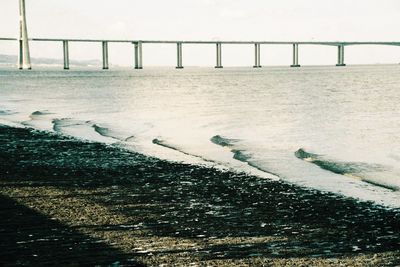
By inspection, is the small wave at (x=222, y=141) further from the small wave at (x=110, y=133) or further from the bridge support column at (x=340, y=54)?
the bridge support column at (x=340, y=54)

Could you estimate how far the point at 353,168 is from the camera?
12.0 meters

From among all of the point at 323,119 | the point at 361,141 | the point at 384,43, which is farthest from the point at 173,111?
the point at 384,43

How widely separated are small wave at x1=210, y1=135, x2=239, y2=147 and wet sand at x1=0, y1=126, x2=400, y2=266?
5.78 meters

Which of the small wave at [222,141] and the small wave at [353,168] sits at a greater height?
the small wave at [353,168]

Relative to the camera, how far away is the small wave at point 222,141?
16372 mm

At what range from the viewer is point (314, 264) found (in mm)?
5051

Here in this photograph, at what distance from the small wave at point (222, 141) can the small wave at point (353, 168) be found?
236 centimetres

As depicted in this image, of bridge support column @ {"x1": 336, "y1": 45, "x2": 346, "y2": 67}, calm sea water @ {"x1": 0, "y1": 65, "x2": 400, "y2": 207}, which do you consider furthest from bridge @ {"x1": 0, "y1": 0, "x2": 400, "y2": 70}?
calm sea water @ {"x1": 0, "y1": 65, "x2": 400, "y2": 207}

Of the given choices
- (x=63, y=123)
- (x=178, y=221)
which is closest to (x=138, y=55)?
(x=63, y=123)

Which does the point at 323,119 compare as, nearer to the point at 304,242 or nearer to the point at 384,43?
the point at 304,242

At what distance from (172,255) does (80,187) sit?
12.1ft

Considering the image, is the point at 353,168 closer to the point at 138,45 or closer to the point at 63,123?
the point at 63,123

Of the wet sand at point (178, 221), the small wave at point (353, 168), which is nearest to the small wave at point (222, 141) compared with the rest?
the small wave at point (353, 168)

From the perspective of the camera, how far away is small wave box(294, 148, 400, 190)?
34.2 feet
